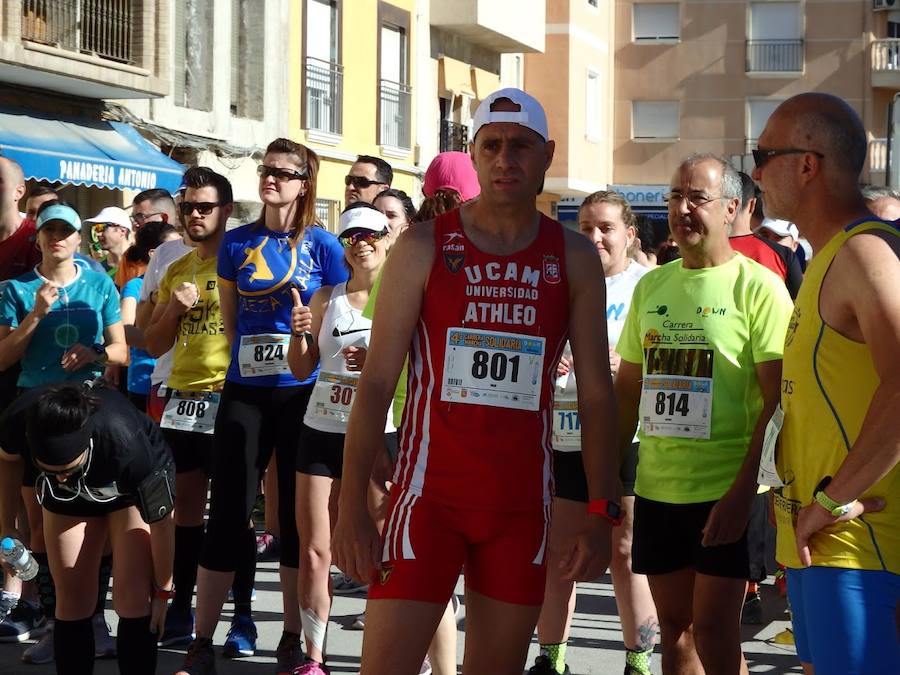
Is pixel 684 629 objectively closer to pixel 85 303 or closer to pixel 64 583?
pixel 64 583

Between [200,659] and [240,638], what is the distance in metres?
0.60

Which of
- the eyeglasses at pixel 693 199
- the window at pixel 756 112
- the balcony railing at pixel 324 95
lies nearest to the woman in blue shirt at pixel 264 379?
the eyeglasses at pixel 693 199

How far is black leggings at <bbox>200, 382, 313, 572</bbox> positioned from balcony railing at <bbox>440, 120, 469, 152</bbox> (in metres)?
24.9

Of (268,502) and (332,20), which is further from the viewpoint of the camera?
(332,20)

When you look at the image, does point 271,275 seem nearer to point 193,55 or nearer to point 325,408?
point 325,408

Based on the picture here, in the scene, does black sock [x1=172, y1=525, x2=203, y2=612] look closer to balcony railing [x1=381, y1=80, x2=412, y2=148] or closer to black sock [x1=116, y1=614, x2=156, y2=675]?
black sock [x1=116, y1=614, x2=156, y2=675]

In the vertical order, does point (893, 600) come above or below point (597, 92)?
below

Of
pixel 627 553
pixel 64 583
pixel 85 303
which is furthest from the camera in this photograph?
pixel 85 303

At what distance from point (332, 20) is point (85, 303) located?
19.4m

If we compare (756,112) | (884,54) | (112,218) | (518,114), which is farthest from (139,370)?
(884,54)

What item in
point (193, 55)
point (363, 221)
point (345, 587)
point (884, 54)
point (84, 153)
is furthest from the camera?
point (884, 54)

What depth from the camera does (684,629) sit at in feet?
17.4

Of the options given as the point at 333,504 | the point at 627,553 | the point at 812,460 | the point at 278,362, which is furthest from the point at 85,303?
the point at 812,460

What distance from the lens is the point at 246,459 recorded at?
6.64 metres
